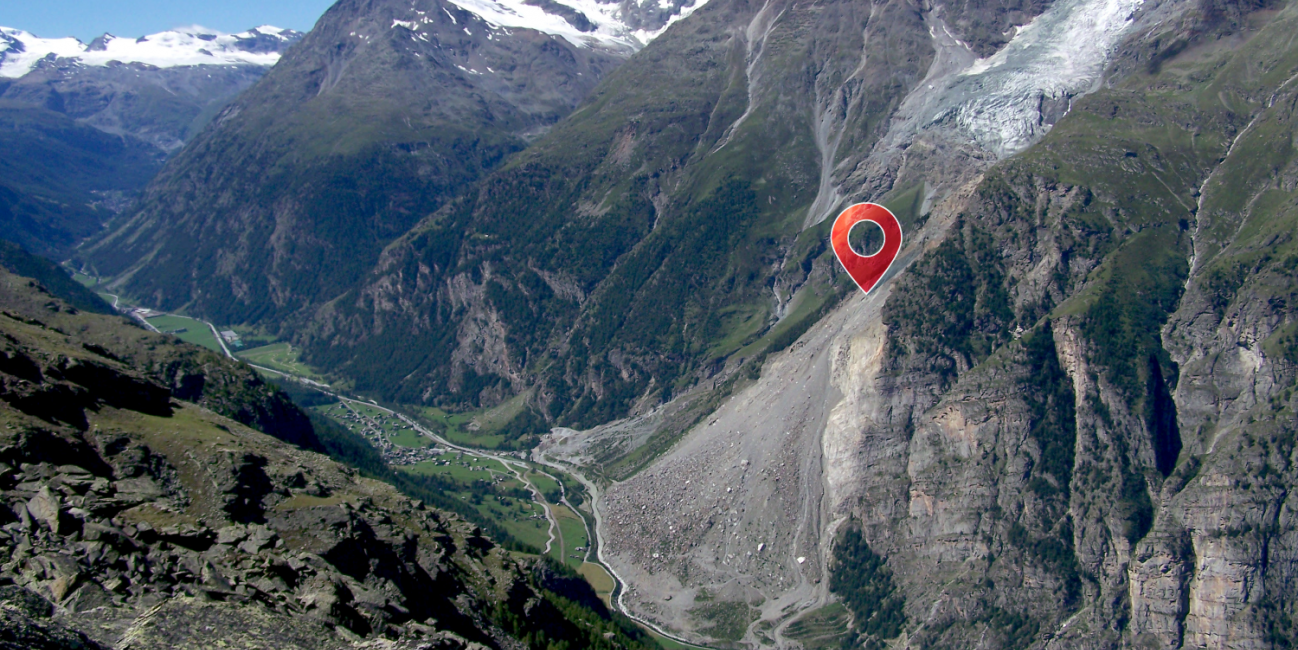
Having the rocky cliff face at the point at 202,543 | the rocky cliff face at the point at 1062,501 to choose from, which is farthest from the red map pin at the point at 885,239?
the rocky cliff face at the point at 202,543

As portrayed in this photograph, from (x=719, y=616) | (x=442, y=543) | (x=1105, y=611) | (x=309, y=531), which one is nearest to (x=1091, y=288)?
(x=1105, y=611)

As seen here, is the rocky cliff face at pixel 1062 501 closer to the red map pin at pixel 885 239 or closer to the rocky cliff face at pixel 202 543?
the red map pin at pixel 885 239

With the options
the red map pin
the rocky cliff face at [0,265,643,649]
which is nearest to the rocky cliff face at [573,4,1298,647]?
the red map pin

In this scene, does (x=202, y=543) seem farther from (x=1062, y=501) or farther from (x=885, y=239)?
(x=1062, y=501)

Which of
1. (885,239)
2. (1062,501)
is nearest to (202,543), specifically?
(885,239)

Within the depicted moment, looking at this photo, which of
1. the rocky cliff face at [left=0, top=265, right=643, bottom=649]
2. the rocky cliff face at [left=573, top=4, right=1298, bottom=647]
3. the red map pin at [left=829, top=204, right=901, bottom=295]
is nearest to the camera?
the rocky cliff face at [left=0, top=265, right=643, bottom=649]

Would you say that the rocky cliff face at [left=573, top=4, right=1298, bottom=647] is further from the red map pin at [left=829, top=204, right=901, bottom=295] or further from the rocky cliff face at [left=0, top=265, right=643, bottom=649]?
the rocky cliff face at [left=0, top=265, right=643, bottom=649]
